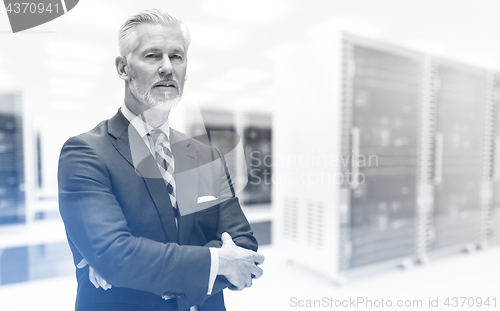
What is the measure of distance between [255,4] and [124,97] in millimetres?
1721

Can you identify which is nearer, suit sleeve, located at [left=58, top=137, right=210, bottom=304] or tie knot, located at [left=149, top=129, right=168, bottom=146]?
suit sleeve, located at [left=58, top=137, right=210, bottom=304]

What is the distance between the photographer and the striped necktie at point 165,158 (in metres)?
0.78

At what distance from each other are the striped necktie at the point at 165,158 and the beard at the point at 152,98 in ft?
0.27

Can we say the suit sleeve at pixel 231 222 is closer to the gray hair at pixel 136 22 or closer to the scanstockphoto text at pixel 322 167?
the gray hair at pixel 136 22

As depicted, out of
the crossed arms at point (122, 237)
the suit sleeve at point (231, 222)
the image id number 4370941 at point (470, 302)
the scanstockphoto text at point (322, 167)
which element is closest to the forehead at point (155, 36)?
the crossed arms at point (122, 237)

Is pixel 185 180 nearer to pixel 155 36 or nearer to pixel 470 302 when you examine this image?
pixel 155 36

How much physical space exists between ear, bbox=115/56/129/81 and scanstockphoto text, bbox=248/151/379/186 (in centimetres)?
108

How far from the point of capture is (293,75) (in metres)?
2.22

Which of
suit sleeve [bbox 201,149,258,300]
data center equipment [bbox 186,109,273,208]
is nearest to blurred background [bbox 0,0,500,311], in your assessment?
suit sleeve [bbox 201,149,258,300]

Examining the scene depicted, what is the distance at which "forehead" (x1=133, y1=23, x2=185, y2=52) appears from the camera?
2.30 ft
